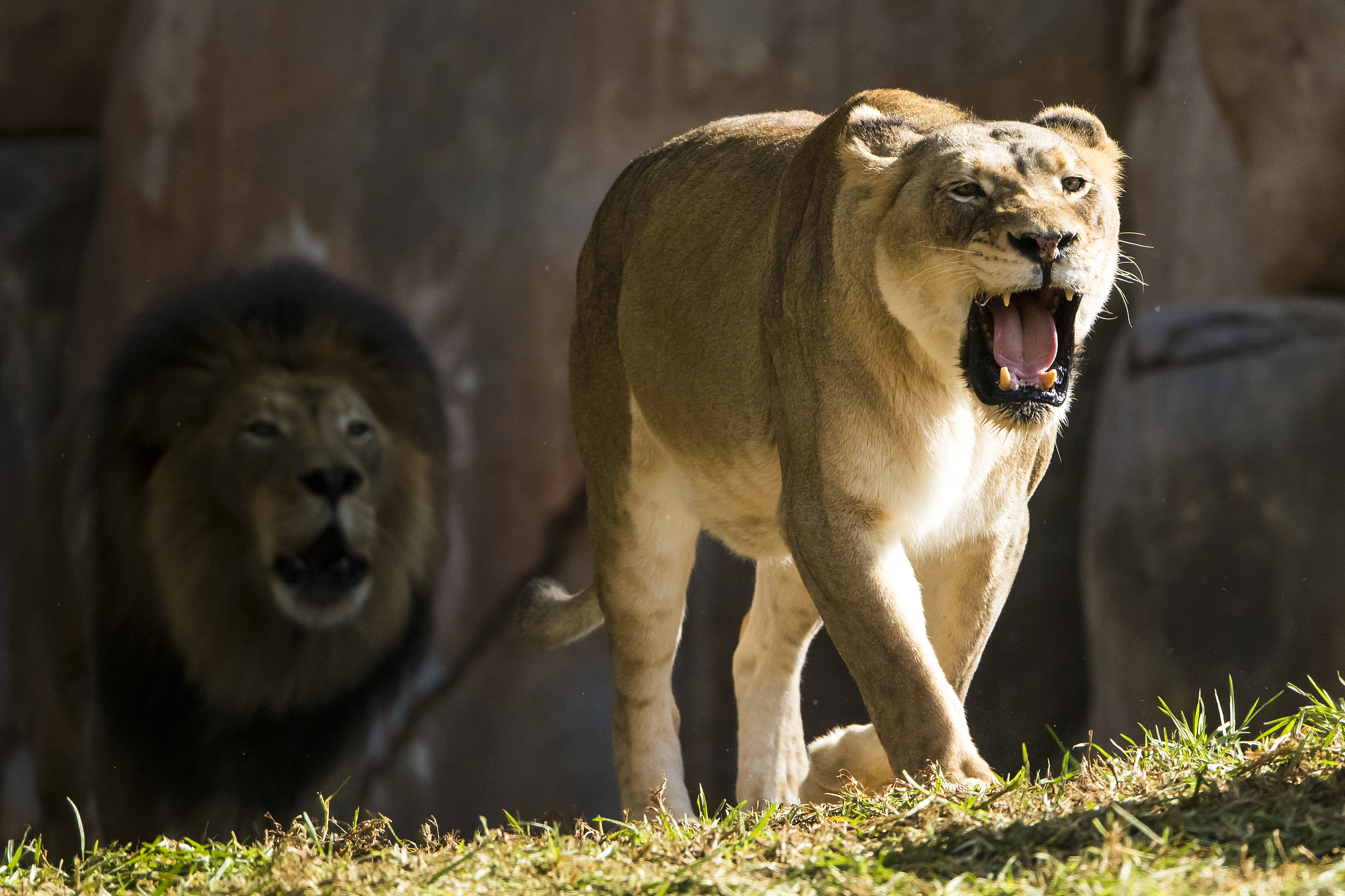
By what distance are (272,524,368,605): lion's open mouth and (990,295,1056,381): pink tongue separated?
293 centimetres

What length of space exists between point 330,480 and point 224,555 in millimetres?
504

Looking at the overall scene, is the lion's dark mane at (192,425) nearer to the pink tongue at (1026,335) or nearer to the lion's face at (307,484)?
the lion's face at (307,484)

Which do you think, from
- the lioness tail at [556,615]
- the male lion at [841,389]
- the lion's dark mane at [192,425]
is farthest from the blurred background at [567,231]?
the male lion at [841,389]

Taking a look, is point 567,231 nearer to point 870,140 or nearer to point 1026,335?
point 870,140

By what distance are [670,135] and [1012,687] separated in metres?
2.70

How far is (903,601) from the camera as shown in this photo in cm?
284

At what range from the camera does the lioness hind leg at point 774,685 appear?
381cm

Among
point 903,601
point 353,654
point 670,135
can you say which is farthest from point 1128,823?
point 670,135

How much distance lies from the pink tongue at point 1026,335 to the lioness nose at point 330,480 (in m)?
2.78

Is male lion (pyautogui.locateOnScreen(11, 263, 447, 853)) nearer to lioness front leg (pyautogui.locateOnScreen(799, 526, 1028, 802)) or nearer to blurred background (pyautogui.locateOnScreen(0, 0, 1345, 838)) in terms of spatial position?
blurred background (pyautogui.locateOnScreen(0, 0, 1345, 838))

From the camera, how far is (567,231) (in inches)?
261

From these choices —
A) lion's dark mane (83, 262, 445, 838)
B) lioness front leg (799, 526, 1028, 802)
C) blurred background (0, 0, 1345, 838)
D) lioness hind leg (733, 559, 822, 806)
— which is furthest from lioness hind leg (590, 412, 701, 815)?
blurred background (0, 0, 1345, 838)

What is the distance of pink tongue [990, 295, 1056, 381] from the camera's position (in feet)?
8.95

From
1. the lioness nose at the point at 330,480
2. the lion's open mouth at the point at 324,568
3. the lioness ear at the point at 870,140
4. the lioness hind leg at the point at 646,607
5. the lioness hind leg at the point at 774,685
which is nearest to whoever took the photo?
the lioness ear at the point at 870,140
